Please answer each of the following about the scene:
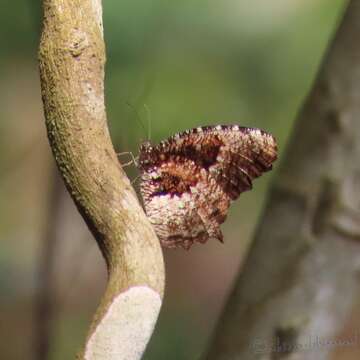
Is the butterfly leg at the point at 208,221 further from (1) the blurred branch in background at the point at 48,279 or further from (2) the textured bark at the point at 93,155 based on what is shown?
(1) the blurred branch in background at the point at 48,279

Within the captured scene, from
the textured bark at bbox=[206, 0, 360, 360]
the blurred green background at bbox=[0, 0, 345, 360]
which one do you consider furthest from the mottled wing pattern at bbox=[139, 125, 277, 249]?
the blurred green background at bbox=[0, 0, 345, 360]

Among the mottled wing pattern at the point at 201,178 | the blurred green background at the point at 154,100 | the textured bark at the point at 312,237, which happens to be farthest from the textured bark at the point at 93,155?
the blurred green background at the point at 154,100

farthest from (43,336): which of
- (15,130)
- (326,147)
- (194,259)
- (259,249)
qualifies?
(194,259)

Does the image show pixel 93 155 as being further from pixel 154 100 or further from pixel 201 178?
pixel 154 100

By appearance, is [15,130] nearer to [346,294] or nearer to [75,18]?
[346,294]

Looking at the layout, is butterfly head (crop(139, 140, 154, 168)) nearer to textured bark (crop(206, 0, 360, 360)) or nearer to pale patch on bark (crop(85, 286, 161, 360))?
textured bark (crop(206, 0, 360, 360))

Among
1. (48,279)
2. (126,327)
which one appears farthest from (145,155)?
(48,279)

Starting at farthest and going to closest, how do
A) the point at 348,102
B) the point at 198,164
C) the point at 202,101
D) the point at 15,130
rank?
1. the point at 15,130
2. the point at 202,101
3. the point at 348,102
4. the point at 198,164
